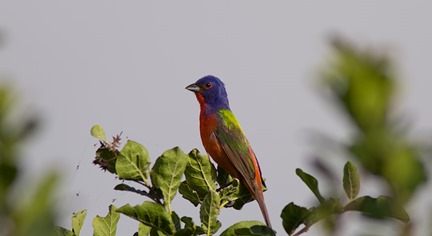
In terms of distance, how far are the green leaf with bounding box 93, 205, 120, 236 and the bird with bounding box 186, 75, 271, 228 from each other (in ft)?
15.8

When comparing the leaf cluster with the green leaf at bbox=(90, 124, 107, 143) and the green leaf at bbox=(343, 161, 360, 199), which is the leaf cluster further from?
A: the green leaf at bbox=(343, 161, 360, 199)

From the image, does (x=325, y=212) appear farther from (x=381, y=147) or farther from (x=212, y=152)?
(x=212, y=152)

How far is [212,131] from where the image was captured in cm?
995

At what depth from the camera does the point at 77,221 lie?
3635 millimetres

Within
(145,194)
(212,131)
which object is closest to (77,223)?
(145,194)

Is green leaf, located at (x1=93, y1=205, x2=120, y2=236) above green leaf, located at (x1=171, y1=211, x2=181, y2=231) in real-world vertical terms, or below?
below

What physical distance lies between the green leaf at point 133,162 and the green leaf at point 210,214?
322mm

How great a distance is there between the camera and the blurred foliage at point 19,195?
3.25 feet

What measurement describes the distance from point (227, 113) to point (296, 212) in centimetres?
778

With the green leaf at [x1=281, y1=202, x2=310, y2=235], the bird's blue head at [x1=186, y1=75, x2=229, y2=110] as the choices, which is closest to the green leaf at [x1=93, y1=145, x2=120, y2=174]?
the green leaf at [x1=281, y1=202, x2=310, y2=235]

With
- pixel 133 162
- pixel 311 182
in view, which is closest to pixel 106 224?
pixel 133 162

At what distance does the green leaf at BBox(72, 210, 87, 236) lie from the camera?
3.61 metres

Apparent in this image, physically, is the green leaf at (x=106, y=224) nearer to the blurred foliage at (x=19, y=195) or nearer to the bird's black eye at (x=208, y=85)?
the blurred foliage at (x=19, y=195)

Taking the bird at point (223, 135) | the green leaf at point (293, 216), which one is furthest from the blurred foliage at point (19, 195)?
the bird at point (223, 135)
